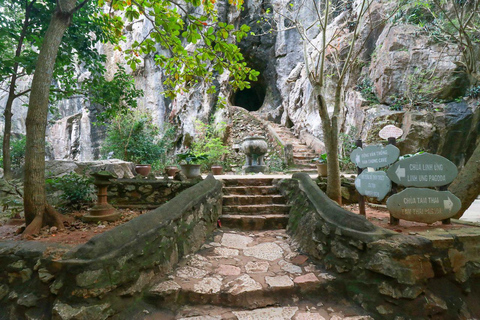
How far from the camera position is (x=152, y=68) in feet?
44.8

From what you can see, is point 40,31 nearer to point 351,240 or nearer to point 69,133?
point 351,240

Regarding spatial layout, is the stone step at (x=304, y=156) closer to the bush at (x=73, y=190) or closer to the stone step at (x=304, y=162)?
Result: the stone step at (x=304, y=162)

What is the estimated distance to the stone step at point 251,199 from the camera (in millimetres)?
3840

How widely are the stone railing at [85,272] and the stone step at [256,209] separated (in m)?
1.54

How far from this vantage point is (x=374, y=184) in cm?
246

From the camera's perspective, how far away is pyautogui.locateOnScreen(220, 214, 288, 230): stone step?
11.0ft

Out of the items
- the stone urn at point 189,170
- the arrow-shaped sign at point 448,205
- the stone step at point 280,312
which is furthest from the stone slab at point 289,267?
the stone urn at point 189,170

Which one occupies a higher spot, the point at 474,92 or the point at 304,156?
the point at 474,92

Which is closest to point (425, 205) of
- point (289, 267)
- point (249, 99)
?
point (289, 267)

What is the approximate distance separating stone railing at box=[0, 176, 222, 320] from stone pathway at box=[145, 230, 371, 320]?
0.79 feet

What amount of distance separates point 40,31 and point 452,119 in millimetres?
10678

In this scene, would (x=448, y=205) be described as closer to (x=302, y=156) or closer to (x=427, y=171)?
(x=427, y=171)

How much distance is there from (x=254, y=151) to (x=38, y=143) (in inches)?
217

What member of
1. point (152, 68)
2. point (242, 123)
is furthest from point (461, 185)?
point (152, 68)
